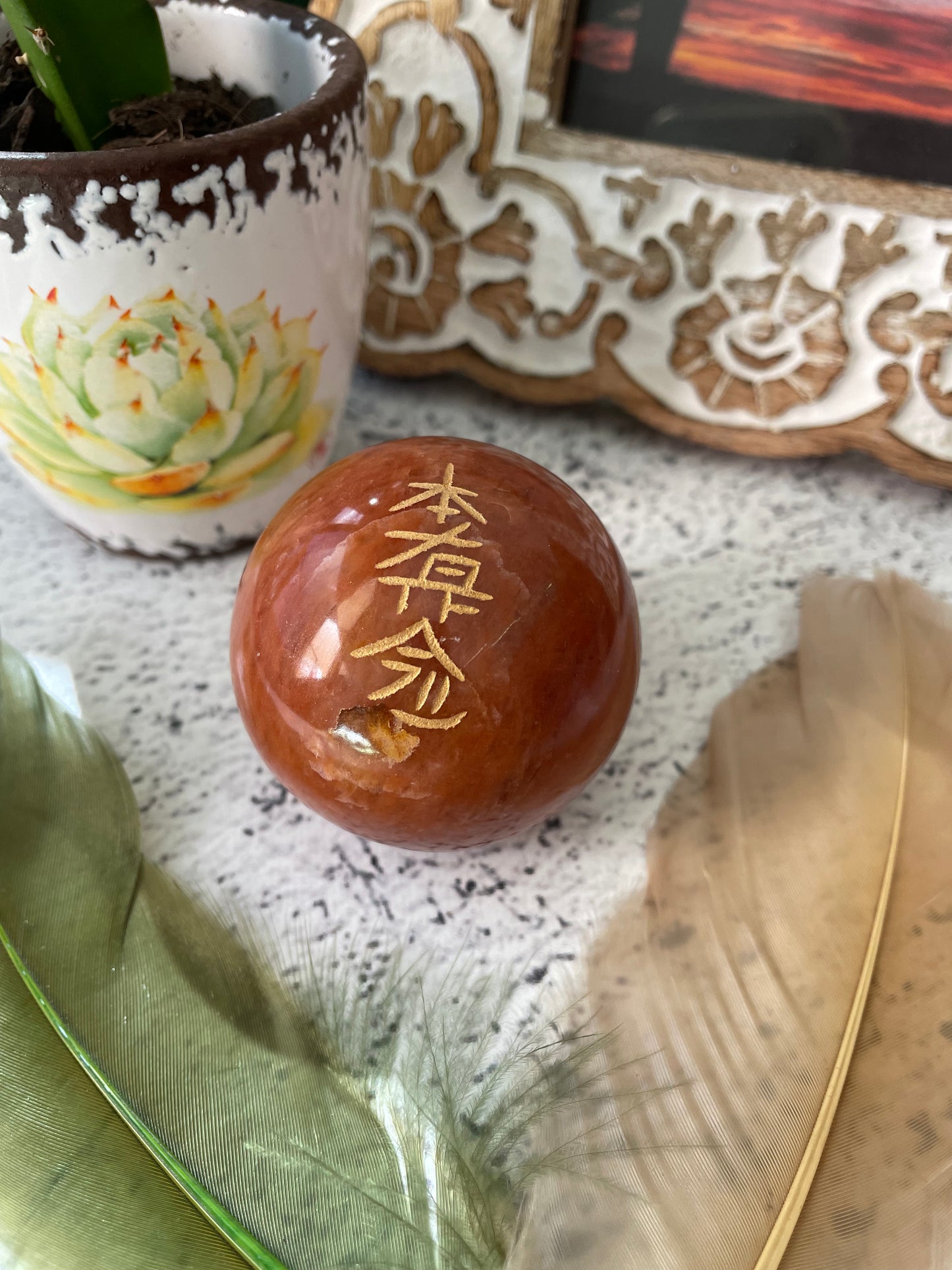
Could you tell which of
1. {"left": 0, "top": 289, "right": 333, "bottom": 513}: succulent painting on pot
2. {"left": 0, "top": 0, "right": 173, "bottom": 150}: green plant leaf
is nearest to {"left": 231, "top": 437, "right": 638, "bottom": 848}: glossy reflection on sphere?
{"left": 0, "top": 289, "right": 333, "bottom": 513}: succulent painting on pot

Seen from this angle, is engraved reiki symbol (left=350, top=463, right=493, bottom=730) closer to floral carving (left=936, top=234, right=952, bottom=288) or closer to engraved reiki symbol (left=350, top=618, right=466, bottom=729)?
engraved reiki symbol (left=350, top=618, right=466, bottom=729)

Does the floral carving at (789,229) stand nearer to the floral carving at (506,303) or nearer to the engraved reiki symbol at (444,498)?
the floral carving at (506,303)

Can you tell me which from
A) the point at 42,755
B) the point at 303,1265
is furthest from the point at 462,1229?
the point at 42,755

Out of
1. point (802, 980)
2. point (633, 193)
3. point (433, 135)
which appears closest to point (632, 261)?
point (633, 193)

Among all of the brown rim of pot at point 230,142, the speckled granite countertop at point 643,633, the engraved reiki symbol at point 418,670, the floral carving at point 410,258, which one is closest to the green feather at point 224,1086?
the speckled granite countertop at point 643,633

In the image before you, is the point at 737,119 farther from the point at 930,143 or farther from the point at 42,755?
the point at 42,755
